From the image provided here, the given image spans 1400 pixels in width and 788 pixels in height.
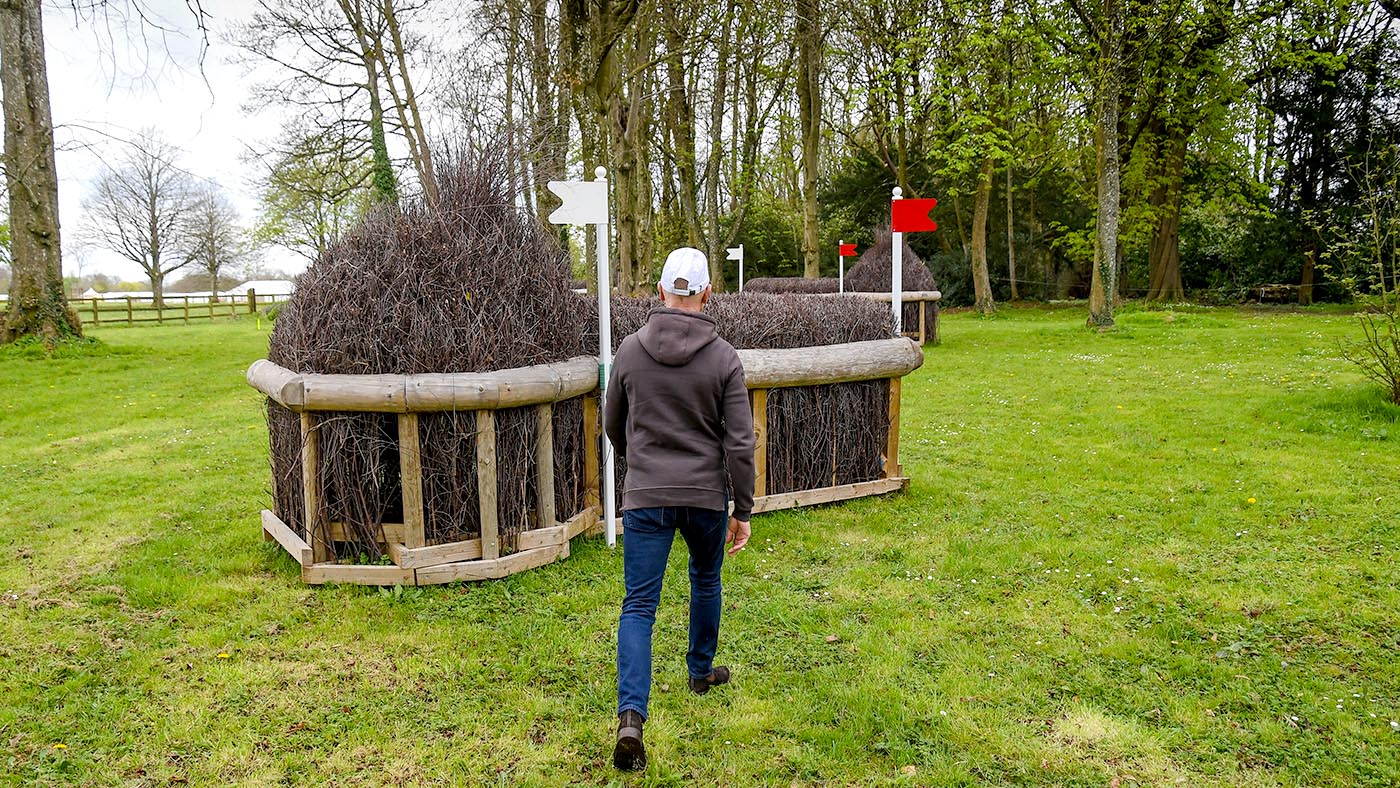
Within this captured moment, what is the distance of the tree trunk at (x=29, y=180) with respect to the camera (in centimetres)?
1320

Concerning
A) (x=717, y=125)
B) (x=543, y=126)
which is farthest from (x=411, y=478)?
(x=717, y=125)

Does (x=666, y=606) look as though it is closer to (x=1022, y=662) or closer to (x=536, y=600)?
(x=536, y=600)

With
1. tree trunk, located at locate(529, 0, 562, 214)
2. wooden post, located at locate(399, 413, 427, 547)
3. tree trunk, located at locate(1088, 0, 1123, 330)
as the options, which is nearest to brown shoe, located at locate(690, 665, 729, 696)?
wooden post, located at locate(399, 413, 427, 547)

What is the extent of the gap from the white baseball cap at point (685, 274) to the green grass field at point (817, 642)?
62.8 inches

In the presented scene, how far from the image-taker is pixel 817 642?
12.8 ft

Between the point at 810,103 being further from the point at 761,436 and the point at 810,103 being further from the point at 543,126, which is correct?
the point at 761,436

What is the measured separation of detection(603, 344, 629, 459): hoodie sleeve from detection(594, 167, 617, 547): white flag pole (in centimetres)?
137

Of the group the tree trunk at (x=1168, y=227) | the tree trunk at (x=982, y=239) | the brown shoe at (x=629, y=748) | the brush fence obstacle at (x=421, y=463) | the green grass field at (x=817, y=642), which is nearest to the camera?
the brown shoe at (x=629, y=748)

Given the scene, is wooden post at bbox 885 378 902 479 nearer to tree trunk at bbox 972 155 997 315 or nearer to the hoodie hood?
the hoodie hood

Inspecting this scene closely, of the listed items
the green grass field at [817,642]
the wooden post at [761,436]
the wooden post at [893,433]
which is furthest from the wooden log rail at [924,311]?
Result: the wooden post at [761,436]

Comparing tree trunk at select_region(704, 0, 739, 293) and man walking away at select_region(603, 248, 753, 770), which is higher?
tree trunk at select_region(704, 0, 739, 293)

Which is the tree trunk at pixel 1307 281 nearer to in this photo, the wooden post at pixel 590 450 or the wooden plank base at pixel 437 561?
the wooden post at pixel 590 450

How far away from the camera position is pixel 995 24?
59.6 feet

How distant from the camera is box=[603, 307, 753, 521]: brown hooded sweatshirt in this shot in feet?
10.1
